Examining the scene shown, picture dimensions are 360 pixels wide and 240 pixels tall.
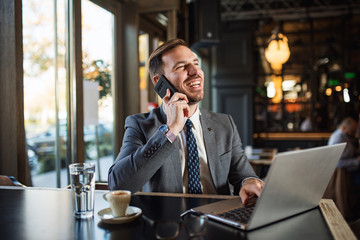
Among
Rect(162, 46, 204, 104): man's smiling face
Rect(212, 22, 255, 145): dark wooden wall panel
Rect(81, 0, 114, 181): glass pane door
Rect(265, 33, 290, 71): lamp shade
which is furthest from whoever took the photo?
Rect(212, 22, 255, 145): dark wooden wall panel

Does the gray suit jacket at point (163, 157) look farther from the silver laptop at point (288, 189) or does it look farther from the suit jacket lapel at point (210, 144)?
the silver laptop at point (288, 189)

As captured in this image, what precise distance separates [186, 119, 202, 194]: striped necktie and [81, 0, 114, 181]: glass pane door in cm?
153

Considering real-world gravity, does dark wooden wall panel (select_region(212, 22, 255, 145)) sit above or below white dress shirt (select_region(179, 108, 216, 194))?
above

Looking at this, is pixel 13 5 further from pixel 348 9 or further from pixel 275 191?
pixel 348 9

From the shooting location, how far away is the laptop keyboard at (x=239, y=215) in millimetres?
1020

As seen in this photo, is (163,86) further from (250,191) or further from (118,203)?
(118,203)

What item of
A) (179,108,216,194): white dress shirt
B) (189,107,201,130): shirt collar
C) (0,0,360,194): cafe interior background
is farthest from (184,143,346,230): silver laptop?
(0,0,360,194): cafe interior background

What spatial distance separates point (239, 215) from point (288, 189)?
0.19 metres

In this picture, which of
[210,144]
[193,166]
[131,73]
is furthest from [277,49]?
[193,166]

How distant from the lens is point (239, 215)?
1.07 metres

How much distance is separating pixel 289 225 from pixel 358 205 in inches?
159

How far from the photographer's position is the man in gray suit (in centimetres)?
154

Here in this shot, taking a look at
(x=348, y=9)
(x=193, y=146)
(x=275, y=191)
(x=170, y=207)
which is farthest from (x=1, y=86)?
(x=348, y=9)

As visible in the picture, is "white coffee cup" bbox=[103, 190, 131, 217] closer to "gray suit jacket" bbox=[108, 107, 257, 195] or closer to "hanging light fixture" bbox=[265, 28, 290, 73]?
"gray suit jacket" bbox=[108, 107, 257, 195]
